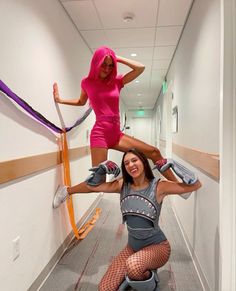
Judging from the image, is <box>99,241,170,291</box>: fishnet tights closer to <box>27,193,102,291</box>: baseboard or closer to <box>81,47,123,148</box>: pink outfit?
<box>27,193,102,291</box>: baseboard

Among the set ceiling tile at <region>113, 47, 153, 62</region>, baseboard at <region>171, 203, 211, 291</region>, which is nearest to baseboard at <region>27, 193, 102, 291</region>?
baseboard at <region>171, 203, 211, 291</region>

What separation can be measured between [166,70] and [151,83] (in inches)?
50.3

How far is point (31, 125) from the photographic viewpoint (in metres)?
1.93

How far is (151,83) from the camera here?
660 cm

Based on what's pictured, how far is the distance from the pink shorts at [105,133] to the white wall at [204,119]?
2.33ft

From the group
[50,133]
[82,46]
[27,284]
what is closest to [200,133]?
[50,133]

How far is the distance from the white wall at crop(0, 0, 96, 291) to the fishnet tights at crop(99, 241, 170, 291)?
1.85ft

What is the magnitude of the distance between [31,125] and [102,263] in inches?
53.6

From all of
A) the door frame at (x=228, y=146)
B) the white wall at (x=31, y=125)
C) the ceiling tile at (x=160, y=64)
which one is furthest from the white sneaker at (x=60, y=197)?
the ceiling tile at (x=160, y=64)

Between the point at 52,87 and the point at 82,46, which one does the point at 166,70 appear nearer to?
the point at 82,46

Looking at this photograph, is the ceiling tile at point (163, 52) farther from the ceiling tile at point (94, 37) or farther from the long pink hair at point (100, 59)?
the long pink hair at point (100, 59)

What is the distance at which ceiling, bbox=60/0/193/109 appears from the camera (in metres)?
2.65

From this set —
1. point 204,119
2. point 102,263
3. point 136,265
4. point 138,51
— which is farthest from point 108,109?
point 138,51

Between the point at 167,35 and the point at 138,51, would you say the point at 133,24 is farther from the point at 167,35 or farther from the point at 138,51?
the point at 138,51
